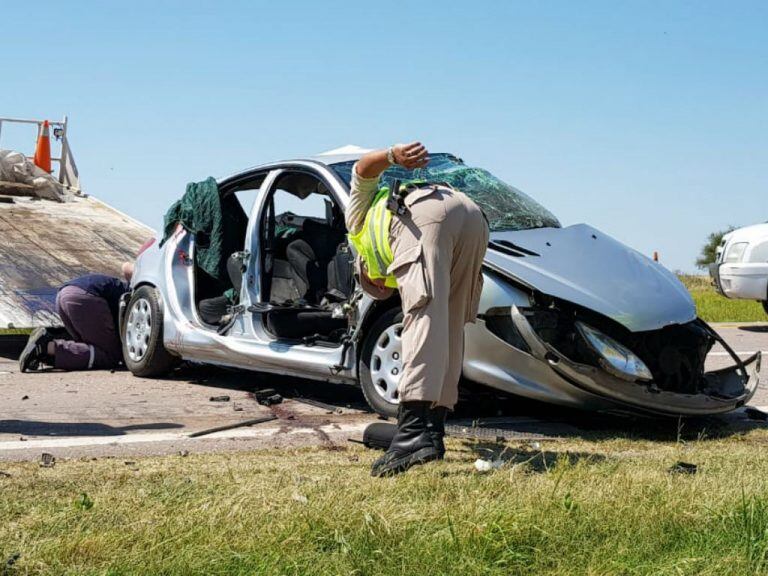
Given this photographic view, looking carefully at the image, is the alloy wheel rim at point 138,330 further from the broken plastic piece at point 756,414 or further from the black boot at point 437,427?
the broken plastic piece at point 756,414

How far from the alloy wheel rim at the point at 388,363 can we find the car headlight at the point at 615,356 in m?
1.14

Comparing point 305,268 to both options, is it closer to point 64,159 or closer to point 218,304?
point 218,304

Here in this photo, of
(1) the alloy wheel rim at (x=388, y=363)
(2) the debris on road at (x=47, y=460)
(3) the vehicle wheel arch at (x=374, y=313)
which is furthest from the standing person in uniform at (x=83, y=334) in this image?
(2) the debris on road at (x=47, y=460)

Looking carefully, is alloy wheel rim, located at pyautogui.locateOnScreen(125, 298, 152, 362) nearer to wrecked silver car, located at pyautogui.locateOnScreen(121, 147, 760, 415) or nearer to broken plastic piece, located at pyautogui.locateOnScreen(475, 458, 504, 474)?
wrecked silver car, located at pyautogui.locateOnScreen(121, 147, 760, 415)

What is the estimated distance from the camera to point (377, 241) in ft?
→ 17.1

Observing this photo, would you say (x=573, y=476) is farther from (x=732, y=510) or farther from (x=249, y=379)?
(x=249, y=379)

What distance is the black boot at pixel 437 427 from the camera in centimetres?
508

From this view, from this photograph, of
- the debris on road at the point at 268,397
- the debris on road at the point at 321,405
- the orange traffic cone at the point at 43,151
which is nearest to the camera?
the debris on road at the point at 321,405

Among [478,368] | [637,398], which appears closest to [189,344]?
[478,368]

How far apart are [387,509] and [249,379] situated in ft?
17.2

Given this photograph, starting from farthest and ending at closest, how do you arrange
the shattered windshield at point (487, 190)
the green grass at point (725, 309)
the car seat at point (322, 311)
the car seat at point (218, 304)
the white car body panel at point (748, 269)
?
the green grass at point (725, 309), the white car body panel at point (748, 269), the car seat at point (218, 304), the car seat at point (322, 311), the shattered windshield at point (487, 190)

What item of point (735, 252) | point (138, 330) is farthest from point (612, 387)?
point (735, 252)

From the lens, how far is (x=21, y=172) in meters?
19.0

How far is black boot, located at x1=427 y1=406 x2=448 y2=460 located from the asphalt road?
1.14m
